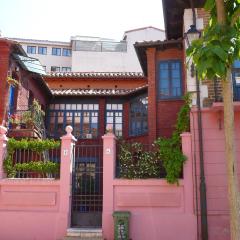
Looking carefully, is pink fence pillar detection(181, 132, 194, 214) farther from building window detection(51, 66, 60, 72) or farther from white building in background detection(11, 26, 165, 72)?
building window detection(51, 66, 60, 72)

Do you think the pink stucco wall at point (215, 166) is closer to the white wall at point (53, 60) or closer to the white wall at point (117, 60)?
the white wall at point (117, 60)

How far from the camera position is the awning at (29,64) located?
55.6 feet

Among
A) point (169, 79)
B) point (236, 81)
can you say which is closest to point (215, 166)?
point (236, 81)

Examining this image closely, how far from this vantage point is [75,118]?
22000 millimetres

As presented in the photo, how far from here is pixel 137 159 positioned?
11.8 m

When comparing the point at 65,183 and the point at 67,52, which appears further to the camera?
the point at 67,52

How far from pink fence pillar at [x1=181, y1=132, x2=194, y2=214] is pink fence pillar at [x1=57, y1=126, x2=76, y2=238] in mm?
3471

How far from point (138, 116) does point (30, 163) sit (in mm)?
9116

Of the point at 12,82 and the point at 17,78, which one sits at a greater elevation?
the point at 17,78

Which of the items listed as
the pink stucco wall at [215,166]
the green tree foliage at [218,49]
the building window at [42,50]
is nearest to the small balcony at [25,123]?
the pink stucco wall at [215,166]

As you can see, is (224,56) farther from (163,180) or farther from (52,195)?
(52,195)

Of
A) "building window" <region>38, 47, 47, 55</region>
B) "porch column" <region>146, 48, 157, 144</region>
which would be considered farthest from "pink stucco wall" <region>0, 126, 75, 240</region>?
"building window" <region>38, 47, 47, 55</region>

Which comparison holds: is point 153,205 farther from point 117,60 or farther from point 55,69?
point 55,69

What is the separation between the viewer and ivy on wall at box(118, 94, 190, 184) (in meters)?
11.1
